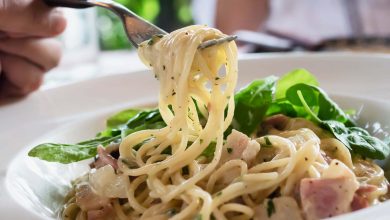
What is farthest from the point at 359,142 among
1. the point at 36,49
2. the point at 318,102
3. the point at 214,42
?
the point at 36,49

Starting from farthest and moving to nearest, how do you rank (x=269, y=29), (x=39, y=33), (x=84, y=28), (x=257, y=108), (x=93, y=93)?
(x=269, y=29)
(x=84, y=28)
(x=93, y=93)
(x=39, y=33)
(x=257, y=108)

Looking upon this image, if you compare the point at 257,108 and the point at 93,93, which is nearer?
the point at 257,108

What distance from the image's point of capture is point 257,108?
6.91ft

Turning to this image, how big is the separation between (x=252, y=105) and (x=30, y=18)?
3.18ft

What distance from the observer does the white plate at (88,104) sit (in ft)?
6.77

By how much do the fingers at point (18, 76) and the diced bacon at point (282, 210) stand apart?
54.7 inches

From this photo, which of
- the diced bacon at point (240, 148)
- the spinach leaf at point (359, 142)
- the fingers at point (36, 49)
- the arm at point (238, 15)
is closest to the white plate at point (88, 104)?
the fingers at point (36, 49)

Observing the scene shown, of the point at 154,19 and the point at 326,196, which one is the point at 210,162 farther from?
the point at 154,19

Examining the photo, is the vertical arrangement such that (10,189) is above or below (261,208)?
below

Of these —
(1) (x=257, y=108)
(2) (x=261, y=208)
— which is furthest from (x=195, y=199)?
(1) (x=257, y=108)

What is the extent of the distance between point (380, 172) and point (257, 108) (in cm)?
49

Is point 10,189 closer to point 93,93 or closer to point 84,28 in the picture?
point 93,93

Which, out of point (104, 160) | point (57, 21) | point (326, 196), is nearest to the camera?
point (326, 196)

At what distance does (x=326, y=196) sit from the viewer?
4.94 feet
